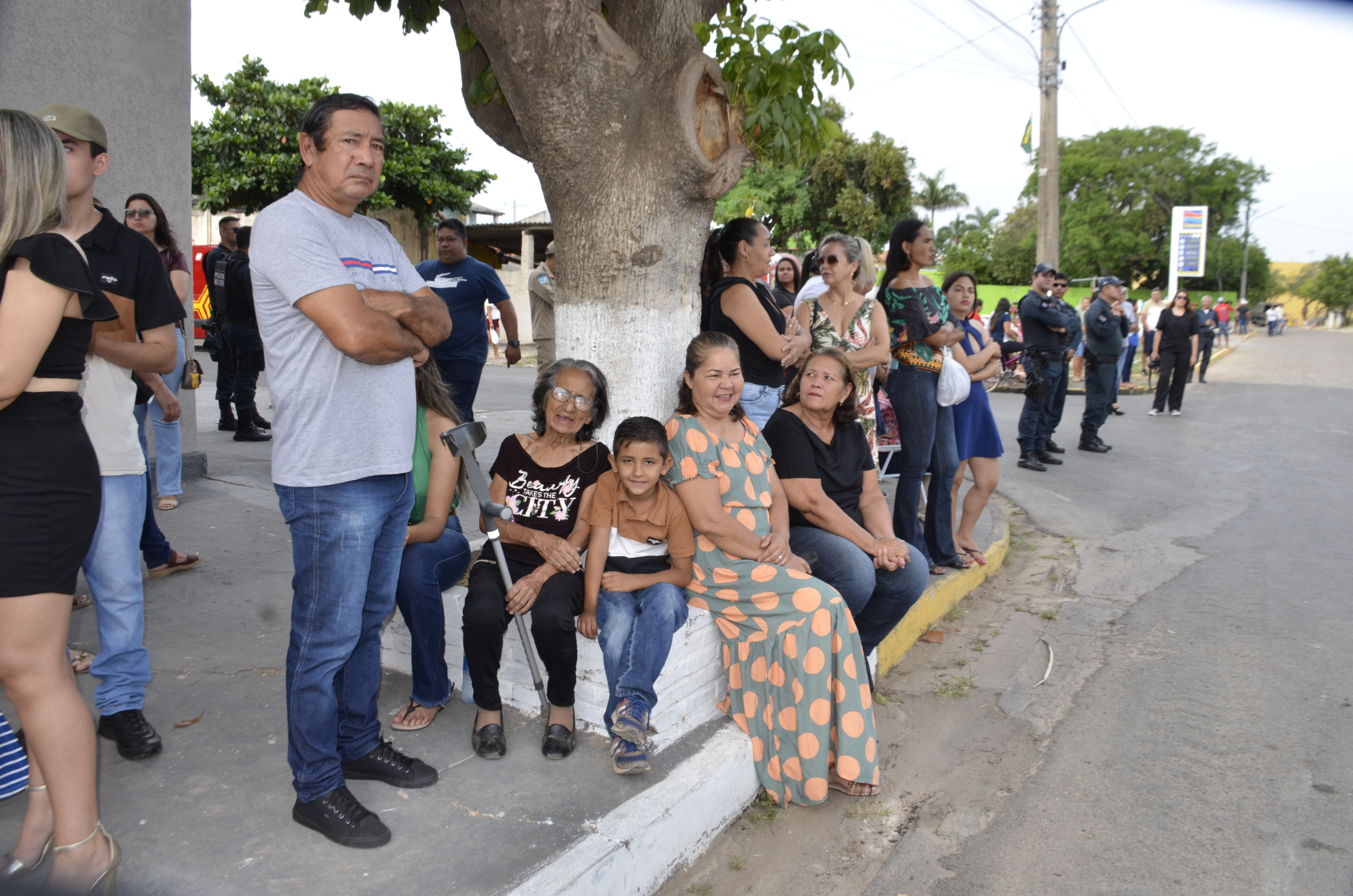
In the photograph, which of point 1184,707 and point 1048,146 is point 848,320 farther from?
point 1048,146

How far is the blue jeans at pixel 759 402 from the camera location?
169 inches

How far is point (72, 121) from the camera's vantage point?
8.93 feet

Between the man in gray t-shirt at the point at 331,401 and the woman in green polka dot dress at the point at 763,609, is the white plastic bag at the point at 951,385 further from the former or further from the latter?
the man in gray t-shirt at the point at 331,401

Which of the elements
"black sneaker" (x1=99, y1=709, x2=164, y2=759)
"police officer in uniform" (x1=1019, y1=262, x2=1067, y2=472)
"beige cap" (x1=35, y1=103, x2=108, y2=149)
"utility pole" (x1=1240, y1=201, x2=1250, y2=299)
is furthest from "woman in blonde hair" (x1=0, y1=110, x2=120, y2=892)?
"utility pole" (x1=1240, y1=201, x2=1250, y2=299)

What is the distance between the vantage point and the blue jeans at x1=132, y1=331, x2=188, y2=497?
5344 mm

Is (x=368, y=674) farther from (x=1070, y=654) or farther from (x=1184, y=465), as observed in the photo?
(x=1184, y=465)

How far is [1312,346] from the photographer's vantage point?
37594mm

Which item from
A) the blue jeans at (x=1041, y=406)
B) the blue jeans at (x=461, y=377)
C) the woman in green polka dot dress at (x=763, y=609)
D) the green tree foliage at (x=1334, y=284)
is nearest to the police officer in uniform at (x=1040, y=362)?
the blue jeans at (x=1041, y=406)

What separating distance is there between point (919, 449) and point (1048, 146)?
44.3 feet

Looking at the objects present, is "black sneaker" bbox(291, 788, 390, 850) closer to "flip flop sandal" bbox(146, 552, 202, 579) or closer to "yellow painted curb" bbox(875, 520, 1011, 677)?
"yellow painted curb" bbox(875, 520, 1011, 677)

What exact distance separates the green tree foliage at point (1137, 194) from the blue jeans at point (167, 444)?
60121 millimetres

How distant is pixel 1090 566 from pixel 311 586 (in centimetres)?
514

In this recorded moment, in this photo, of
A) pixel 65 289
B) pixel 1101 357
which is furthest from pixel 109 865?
pixel 1101 357

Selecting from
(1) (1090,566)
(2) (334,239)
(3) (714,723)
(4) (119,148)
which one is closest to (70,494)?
(2) (334,239)
